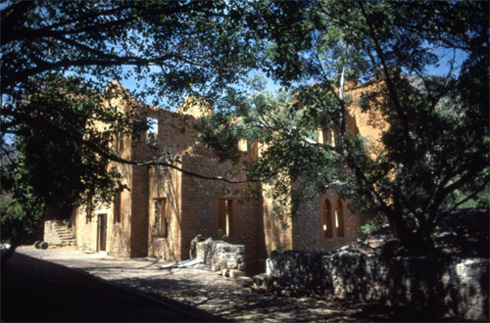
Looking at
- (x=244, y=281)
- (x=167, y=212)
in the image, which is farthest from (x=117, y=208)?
(x=244, y=281)

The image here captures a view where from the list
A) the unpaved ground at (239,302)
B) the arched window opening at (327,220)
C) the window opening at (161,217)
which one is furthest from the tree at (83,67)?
the arched window opening at (327,220)

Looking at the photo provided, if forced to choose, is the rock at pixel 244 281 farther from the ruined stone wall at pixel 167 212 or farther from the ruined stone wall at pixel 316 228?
the ruined stone wall at pixel 316 228

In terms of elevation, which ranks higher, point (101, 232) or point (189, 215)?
point (189, 215)

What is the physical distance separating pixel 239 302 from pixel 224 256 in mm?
4316

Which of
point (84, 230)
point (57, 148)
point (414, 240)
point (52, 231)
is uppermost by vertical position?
point (57, 148)

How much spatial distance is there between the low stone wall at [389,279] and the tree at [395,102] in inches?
41.5

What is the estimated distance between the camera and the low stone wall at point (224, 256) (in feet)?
40.3

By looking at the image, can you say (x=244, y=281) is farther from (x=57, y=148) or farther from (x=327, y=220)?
(x=327, y=220)

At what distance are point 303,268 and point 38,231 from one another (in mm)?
22613

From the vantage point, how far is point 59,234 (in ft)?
77.0

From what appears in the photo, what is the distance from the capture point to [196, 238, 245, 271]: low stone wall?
12.3m

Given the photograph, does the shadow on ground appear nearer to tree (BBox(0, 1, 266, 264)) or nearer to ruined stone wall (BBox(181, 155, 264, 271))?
tree (BBox(0, 1, 266, 264))

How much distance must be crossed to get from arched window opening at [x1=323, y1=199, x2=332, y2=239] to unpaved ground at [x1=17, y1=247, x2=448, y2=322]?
29.2 ft

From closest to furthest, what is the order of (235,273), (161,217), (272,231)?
(235,273), (161,217), (272,231)
